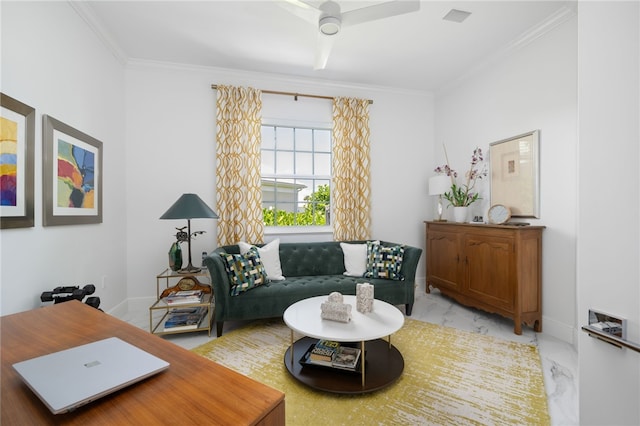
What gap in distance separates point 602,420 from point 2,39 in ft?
10.6

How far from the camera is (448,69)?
363 cm

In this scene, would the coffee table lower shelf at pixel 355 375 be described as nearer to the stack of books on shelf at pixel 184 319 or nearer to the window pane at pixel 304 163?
the stack of books on shelf at pixel 184 319

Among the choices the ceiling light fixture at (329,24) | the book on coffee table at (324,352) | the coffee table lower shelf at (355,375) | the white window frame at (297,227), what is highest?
the ceiling light fixture at (329,24)

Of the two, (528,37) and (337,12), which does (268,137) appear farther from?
Result: (528,37)

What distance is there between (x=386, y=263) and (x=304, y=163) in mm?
1755

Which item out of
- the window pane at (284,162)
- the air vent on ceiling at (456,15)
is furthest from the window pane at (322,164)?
the air vent on ceiling at (456,15)

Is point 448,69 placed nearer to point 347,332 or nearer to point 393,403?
point 347,332

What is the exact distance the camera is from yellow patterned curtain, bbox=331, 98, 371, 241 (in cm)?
391

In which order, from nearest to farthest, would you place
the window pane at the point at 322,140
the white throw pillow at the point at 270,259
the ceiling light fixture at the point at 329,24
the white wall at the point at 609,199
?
1. the white wall at the point at 609,199
2. the ceiling light fixture at the point at 329,24
3. the white throw pillow at the point at 270,259
4. the window pane at the point at 322,140

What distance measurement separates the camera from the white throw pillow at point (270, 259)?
315 centimetres

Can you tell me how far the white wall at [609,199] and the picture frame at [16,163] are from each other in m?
2.72

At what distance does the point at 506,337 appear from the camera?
2664 millimetres

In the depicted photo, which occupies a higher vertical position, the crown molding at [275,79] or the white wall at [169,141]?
the crown molding at [275,79]

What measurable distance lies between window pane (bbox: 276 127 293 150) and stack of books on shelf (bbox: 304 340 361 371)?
263cm
